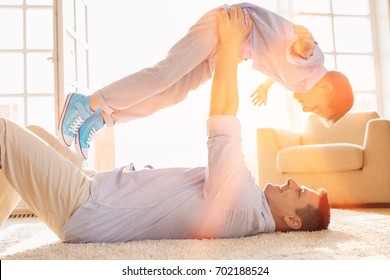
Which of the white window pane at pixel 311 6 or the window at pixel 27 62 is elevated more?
the white window pane at pixel 311 6

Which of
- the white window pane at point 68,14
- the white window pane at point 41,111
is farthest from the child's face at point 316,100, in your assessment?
the white window pane at point 41,111

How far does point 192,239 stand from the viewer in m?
1.54

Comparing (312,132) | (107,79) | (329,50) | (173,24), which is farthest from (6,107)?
(329,50)

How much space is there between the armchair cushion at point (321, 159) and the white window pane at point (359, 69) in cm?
207

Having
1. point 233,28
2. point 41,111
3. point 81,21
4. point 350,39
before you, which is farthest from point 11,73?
point 350,39

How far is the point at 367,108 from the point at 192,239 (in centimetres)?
422

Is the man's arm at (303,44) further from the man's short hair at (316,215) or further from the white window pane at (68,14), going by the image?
the white window pane at (68,14)

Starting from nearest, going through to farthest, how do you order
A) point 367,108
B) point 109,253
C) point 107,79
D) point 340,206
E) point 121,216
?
point 109,253
point 121,216
point 340,206
point 107,79
point 367,108

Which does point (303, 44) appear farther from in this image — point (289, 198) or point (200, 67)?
point (289, 198)

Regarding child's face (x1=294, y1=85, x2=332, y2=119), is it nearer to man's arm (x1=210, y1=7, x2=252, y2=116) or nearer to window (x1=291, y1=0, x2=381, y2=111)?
man's arm (x1=210, y1=7, x2=252, y2=116)

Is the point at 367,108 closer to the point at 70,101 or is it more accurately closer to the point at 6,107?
the point at 6,107

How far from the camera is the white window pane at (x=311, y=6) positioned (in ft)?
16.5

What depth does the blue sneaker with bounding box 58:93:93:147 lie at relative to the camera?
5.74 ft

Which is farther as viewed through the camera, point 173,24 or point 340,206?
point 173,24
